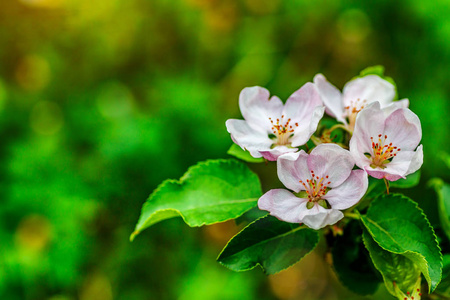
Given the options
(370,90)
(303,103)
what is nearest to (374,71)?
(370,90)

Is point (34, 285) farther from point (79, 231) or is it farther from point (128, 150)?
point (128, 150)

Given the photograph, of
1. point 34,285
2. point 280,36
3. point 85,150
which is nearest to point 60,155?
point 85,150

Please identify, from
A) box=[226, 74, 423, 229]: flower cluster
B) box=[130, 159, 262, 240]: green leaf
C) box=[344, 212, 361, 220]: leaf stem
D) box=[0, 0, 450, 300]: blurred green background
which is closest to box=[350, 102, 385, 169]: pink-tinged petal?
box=[226, 74, 423, 229]: flower cluster

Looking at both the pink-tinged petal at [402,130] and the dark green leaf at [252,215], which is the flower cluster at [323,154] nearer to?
the pink-tinged petal at [402,130]

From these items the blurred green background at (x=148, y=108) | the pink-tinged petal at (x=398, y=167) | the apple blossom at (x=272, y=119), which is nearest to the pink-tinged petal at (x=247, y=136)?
the apple blossom at (x=272, y=119)

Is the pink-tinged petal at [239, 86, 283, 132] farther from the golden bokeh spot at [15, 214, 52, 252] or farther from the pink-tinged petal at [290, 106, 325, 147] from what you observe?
the golden bokeh spot at [15, 214, 52, 252]

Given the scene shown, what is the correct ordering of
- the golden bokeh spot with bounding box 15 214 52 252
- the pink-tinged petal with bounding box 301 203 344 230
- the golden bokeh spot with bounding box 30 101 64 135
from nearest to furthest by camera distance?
the pink-tinged petal with bounding box 301 203 344 230, the golden bokeh spot with bounding box 15 214 52 252, the golden bokeh spot with bounding box 30 101 64 135
